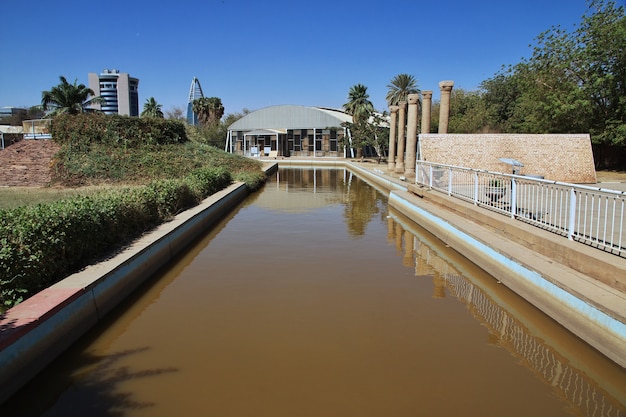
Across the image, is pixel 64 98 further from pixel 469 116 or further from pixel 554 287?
pixel 554 287

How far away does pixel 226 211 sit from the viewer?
15.2 m

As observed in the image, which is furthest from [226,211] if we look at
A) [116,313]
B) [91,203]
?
[116,313]

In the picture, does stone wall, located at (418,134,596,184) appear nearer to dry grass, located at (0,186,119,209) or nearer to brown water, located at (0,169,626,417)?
brown water, located at (0,169,626,417)

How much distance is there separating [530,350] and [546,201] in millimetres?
3365

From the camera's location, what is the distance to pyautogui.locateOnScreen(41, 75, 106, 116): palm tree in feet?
124

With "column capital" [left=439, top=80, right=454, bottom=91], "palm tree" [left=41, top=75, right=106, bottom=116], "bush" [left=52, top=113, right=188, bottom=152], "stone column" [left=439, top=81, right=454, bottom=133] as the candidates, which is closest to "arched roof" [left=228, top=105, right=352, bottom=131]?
"palm tree" [left=41, top=75, right=106, bottom=116]

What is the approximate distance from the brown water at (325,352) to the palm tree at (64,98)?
36402mm

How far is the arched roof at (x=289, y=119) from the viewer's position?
49000 mm

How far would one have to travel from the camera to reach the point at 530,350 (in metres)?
5.10

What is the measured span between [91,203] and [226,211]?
754cm

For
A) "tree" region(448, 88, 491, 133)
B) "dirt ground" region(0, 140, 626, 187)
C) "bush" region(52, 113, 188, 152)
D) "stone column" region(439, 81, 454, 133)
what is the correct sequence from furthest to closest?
"tree" region(448, 88, 491, 133)
"bush" region(52, 113, 188, 152)
"dirt ground" region(0, 140, 626, 187)
"stone column" region(439, 81, 454, 133)

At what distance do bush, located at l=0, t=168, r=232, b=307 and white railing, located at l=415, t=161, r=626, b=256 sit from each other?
7.00m

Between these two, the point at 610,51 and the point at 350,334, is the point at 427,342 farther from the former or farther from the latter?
the point at 610,51

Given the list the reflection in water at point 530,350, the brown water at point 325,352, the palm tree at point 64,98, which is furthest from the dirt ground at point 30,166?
the reflection in water at point 530,350
